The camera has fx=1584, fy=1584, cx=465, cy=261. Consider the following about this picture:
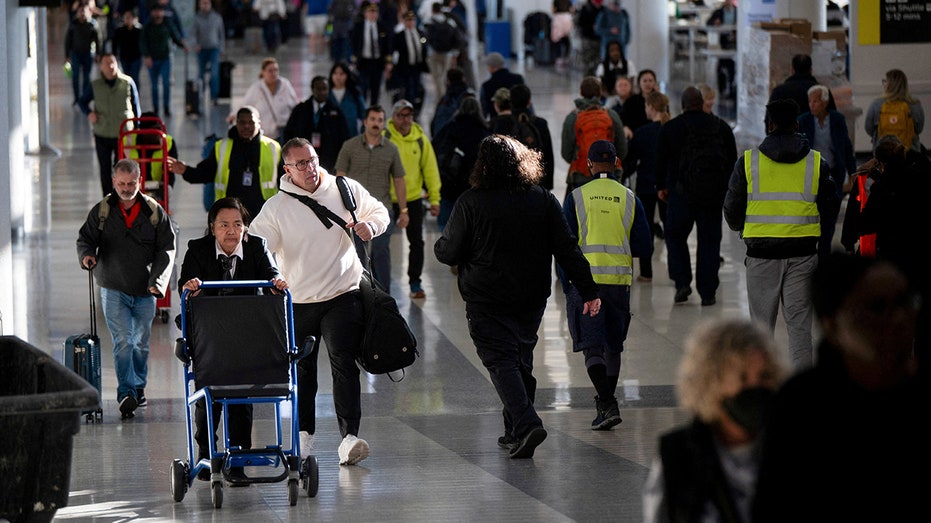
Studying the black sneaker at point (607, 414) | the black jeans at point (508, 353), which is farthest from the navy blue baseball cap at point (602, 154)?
the black sneaker at point (607, 414)

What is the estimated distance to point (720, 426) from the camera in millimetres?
4043

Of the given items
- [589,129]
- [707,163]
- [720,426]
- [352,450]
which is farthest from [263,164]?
[720,426]

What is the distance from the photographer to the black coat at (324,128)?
1479cm

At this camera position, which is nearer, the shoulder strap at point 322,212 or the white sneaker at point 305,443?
the shoulder strap at point 322,212

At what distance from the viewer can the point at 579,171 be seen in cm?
1355

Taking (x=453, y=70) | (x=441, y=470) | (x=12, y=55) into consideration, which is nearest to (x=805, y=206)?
(x=441, y=470)

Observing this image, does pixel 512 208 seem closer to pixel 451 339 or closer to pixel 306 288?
pixel 306 288

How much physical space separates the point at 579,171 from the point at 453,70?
3853mm

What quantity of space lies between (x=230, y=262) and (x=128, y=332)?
206cm

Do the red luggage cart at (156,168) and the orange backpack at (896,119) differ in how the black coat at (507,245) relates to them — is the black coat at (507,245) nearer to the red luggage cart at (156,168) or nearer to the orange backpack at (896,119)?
the red luggage cart at (156,168)

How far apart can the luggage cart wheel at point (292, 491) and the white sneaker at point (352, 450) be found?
2.64 ft

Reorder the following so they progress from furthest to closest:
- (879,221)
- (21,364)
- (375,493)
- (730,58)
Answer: (730,58) → (879,221) → (375,493) → (21,364)

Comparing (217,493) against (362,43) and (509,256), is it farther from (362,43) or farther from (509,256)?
(362,43)

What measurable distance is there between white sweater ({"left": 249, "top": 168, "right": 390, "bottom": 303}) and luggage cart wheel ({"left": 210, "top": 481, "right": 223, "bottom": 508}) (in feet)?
3.91
